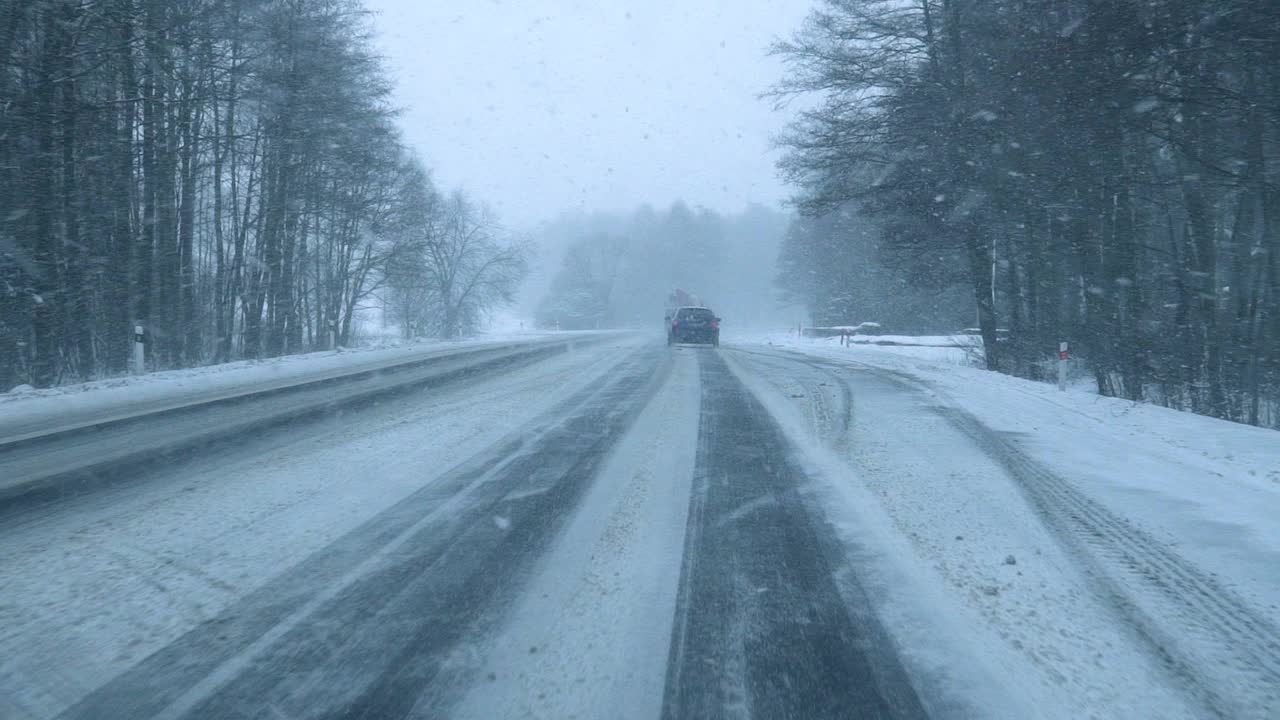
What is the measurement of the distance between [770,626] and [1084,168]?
1245cm

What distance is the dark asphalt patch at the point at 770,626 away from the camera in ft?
9.43

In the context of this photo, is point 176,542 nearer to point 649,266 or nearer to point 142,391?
point 142,391

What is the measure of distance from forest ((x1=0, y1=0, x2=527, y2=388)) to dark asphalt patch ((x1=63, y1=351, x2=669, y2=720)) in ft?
44.4

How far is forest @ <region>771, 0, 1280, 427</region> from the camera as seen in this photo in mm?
10391

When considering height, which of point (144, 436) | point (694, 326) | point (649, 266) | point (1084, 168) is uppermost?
point (649, 266)

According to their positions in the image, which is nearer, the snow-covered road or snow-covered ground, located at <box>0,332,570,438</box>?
the snow-covered road

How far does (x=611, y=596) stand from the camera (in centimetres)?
386

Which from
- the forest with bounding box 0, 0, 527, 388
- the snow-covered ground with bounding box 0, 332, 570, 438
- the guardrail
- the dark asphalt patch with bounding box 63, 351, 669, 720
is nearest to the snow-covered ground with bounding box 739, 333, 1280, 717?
the dark asphalt patch with bounding box 63, 351, 669, 720

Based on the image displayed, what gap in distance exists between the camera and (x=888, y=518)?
206 inches

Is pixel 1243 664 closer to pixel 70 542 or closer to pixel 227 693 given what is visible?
pixel 227 693

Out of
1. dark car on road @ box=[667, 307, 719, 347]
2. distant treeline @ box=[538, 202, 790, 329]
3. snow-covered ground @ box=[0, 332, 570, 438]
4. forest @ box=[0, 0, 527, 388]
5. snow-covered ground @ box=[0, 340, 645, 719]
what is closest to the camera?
snow-covered ground @ box=[0, 340, 645, 719]

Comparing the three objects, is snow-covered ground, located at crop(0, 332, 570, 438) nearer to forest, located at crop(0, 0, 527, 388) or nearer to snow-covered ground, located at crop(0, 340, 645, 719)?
forest, located at crop(0, 0, 527, 388)

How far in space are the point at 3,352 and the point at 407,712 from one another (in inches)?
675

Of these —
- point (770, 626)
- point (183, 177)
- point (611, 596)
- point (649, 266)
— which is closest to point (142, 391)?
point (183, 177)
